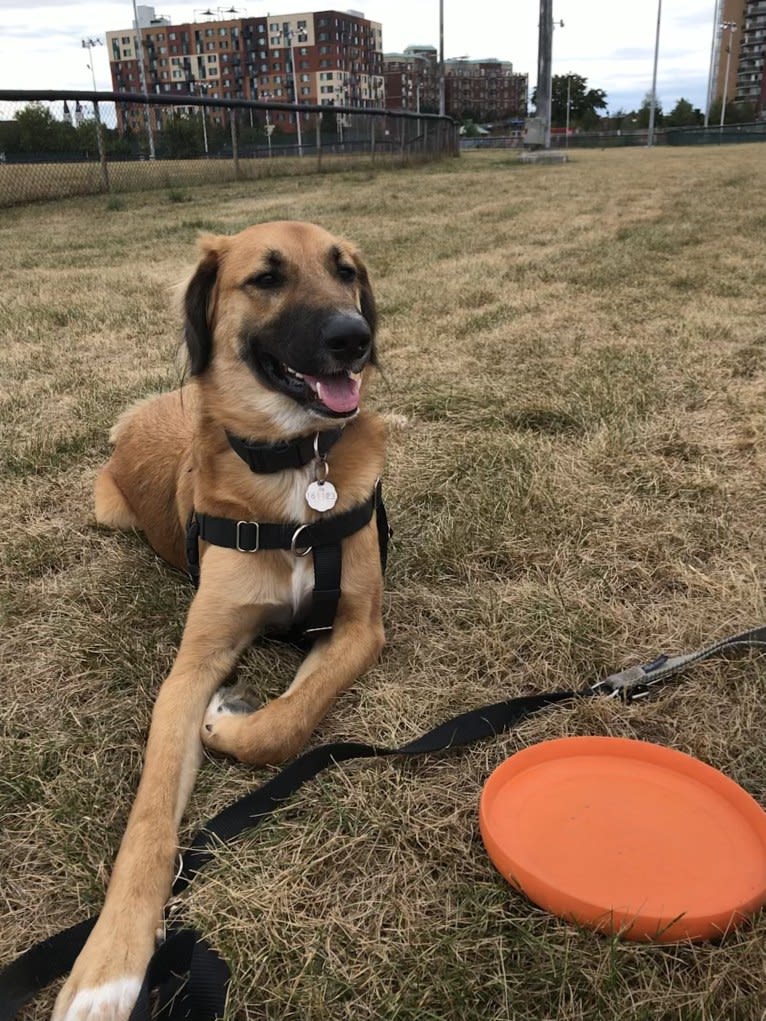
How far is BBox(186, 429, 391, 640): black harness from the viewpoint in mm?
2391

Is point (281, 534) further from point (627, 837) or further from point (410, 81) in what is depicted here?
point (410, 81)

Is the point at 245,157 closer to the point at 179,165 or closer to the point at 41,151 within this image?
the point at 179,165

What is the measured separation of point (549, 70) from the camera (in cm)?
2678

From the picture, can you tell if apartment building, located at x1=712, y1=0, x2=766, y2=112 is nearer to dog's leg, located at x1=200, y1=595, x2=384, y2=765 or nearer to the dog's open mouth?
the dog's open mouth

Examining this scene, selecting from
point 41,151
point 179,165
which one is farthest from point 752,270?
point 41,151

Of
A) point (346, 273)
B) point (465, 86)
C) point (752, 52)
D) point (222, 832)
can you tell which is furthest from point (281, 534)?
point (752, 52)

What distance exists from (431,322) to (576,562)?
3.89m

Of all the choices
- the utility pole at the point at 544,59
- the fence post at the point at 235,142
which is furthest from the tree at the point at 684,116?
the fence post at the point at 235,142

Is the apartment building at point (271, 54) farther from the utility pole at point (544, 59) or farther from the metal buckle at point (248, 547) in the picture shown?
the metal buckle at point (248, 547)

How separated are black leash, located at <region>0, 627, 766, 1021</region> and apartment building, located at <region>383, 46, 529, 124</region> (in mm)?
100676

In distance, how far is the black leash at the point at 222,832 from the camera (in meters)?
1.49

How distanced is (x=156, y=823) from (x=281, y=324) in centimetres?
154

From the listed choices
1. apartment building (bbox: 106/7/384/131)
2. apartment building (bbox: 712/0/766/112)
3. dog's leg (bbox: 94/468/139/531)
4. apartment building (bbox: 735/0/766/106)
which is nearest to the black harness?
dog's leg (bbox: 94/468/139/531)

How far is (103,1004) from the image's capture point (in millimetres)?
1500
